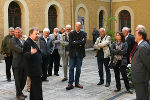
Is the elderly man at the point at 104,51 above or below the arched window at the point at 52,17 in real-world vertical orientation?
below

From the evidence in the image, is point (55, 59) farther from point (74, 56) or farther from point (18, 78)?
point (18, 78)

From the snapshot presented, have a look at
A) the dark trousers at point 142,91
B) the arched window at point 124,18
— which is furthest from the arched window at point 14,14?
the dark trousers at point 142,91

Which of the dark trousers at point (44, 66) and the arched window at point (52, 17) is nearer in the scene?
the dark trousers at point (44, 66)

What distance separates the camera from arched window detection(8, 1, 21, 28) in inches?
547

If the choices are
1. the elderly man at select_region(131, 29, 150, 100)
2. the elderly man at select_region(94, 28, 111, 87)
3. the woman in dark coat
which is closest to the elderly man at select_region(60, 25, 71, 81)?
the elderly man at select_region(94, 28, 111, 87)

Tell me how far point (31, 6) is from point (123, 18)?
1033 centimetres

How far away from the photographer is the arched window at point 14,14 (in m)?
A: 13.9

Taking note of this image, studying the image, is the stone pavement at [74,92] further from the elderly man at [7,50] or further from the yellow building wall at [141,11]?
the yellow building wall at [141,11]

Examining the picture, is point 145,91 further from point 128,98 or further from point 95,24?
point 95,24

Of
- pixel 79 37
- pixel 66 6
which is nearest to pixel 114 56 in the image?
pixel 79 37

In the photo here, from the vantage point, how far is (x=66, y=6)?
56.0ft

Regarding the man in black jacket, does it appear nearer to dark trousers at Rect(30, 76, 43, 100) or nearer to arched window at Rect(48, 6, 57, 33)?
dark trousers at Rect(30, 76, 43, 100)

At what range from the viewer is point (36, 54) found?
4.93 metres

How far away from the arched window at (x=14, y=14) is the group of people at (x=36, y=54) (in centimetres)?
579
